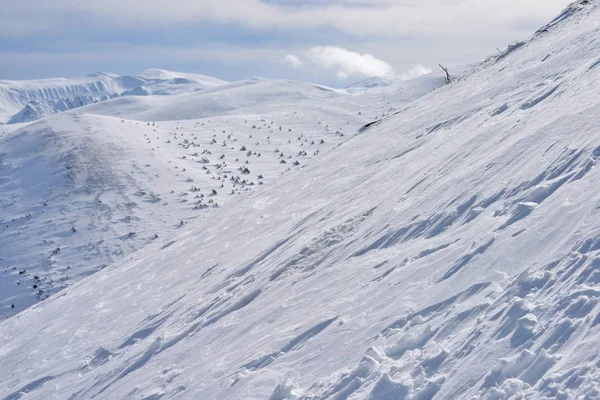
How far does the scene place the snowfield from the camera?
509cm

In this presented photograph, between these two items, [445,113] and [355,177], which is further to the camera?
[445,113]

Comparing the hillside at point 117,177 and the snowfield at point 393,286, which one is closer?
the snowfield at point 393,286

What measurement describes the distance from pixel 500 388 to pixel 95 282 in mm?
14382

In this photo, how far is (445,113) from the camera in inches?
648

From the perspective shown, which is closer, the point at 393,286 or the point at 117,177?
the point at 393,286

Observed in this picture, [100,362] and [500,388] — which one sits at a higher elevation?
[500,388]

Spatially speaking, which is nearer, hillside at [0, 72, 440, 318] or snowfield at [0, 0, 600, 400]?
snowfield at [0, 0, 600, 400]

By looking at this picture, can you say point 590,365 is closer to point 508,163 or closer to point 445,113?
point 508,163

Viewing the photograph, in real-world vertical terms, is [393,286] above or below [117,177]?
below

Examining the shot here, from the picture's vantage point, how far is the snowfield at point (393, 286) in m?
5.09

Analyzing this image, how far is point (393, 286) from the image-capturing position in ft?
22.9

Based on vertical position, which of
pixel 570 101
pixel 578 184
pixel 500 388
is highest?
pixel 570 101

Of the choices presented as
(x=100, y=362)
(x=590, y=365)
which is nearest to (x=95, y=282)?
(x=100, y=362)

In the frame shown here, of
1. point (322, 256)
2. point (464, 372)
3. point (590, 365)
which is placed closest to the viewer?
point (590, 365)
